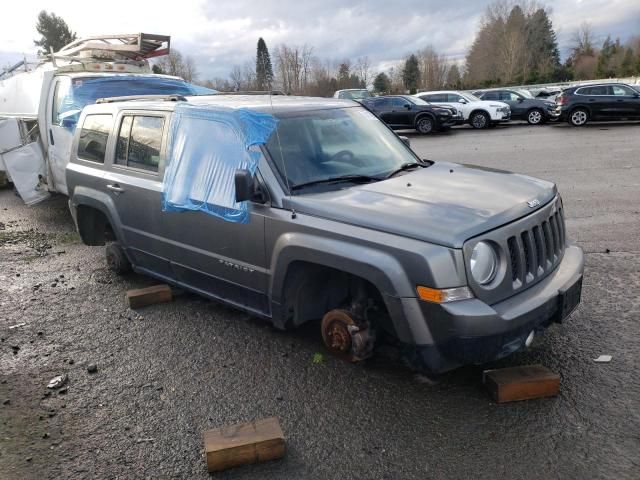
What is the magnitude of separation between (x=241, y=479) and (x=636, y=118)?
72.4ft

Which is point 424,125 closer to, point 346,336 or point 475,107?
point 475,107

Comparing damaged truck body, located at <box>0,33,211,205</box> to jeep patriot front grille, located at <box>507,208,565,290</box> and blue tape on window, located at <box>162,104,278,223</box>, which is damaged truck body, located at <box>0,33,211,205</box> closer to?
blue tape on window, located at <box>162,104,278,223</box>

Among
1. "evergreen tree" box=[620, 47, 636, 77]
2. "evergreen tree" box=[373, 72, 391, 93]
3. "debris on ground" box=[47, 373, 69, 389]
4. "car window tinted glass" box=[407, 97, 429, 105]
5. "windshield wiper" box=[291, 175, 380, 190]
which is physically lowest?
"debris on ground" box=[47, 373, 69, 389]

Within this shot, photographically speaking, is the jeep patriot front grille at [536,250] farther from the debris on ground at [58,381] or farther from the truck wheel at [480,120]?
the truck wheel at [480,120]

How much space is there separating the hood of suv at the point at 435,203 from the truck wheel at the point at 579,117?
18687 mm

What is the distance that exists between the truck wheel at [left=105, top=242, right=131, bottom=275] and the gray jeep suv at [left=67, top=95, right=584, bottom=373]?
591 millimetres

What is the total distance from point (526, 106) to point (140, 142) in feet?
70.1

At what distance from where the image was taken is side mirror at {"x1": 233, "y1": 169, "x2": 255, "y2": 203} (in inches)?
135

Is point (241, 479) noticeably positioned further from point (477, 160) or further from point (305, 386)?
point (477, 160)

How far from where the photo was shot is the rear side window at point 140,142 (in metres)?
4.59

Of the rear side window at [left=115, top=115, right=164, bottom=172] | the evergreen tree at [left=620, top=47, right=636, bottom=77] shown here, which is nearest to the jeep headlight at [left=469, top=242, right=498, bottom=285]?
the rear side window at [left=115, top=115, right=164, bottom=172]

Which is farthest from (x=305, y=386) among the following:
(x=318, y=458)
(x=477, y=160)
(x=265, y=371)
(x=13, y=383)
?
(x=477, y=160)

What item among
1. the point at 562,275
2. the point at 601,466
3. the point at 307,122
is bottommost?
the point at 601,466

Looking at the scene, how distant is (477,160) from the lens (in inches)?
518
